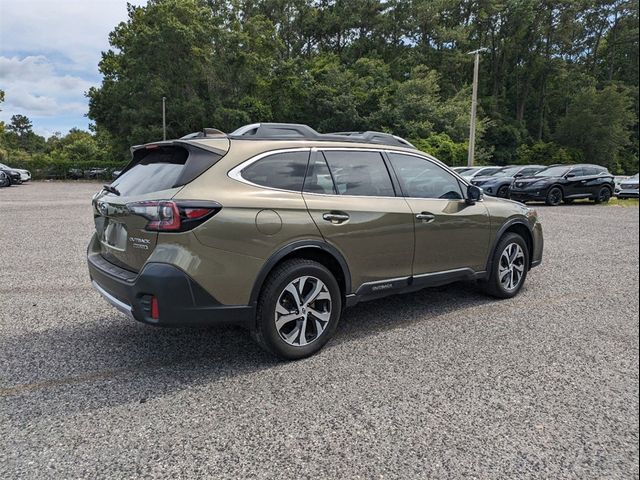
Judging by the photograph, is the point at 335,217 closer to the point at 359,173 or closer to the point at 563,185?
the point at 359,173

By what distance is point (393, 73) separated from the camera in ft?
155

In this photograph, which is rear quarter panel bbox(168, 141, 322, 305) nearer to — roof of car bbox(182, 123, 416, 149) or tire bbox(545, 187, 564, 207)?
roof of car bbox(182, 123, 416, 149)

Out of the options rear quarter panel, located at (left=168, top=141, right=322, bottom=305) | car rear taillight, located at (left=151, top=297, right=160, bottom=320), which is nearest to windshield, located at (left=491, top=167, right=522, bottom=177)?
rear quarter panel, located at (left=168, top=141, right=322, bottom=305)

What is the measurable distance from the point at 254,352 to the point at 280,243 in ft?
3.19

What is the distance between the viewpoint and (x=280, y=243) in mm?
3205

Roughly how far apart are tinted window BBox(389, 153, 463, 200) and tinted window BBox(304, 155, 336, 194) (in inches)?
31.1

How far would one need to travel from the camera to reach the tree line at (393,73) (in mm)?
35469

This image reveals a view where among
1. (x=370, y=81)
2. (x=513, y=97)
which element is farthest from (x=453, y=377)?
(x=513, y=97)

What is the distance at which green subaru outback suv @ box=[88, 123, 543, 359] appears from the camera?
2.94 m

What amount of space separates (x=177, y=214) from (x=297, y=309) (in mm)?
1109

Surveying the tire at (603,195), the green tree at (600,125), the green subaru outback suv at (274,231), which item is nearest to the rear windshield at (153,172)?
the green subaru outback suv at (274,231)

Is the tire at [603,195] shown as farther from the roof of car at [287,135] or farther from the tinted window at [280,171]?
the tinted window at [280,171]

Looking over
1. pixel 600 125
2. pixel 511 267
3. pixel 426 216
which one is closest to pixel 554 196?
pixel 511 267

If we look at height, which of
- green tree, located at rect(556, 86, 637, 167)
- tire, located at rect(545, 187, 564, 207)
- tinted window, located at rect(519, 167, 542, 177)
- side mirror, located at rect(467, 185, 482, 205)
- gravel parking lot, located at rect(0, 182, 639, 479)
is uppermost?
green tree, located at rect(556, 86, 637, 167)
